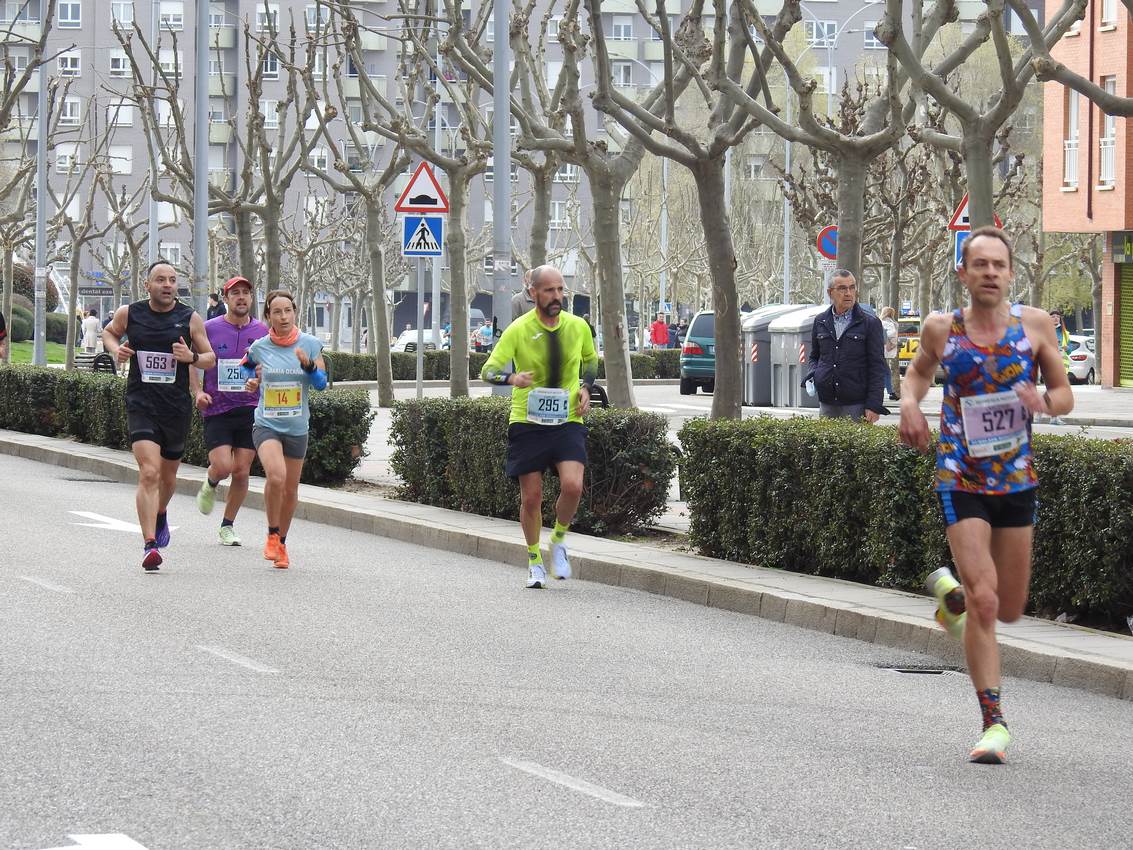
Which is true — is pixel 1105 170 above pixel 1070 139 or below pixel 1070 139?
below

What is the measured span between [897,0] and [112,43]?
84.7m

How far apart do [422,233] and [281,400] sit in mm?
10199

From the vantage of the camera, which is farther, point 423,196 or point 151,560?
point 423,196

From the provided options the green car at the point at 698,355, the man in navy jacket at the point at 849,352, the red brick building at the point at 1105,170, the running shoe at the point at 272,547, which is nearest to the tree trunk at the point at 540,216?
the man in navy jacket at the point at 849,352

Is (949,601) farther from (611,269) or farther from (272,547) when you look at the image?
(611,269)

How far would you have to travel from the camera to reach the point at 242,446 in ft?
45.0

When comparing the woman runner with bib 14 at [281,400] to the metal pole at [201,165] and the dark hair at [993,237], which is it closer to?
the dark hair at [993,237]

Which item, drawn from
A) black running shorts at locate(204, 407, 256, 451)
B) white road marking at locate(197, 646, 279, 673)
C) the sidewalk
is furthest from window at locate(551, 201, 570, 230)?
white road marking at locate(197, 646, 279, 673)

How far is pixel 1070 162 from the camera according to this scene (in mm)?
46750

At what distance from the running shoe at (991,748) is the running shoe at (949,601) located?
1.80ft

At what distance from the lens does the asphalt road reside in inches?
231

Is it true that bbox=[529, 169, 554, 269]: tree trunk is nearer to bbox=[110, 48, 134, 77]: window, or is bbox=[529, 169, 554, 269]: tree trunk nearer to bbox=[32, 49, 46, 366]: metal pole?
bbox=[32, 49, 46, 366]: metal pole

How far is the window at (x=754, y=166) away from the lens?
3342 inches

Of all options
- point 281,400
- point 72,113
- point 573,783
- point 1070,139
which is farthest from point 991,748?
point 72,113
